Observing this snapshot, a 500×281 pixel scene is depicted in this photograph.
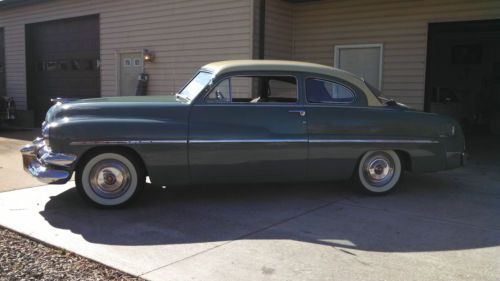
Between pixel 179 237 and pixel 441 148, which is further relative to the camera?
pixel 441 148

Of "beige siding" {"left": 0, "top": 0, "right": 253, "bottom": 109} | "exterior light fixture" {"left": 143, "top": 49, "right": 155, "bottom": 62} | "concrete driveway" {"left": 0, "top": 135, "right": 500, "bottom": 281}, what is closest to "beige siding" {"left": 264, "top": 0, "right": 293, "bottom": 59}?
"beige siding" {"left": 0, "top": 0, "right": 253, "bottom": 109}

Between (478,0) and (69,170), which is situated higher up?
(478,0)

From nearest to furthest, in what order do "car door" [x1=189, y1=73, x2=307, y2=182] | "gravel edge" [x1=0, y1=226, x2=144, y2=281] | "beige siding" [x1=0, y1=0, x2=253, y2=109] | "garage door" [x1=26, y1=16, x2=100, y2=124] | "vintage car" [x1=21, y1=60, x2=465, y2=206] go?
"gravel edge" [x1=0, y1=226, x2=144, y2=281], "vintage car" [x1=21, y1=60, x2=465, y2=206], "car door" [x1=189, y1=73, x2=307, y2=182], "beige siding" [x1=0, y1=0, x2=253, y2=109], "garage door" [x1=26, y1=16, x2=100, y2=124]

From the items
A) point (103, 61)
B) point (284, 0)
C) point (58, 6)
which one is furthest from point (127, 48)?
point (284, 0)

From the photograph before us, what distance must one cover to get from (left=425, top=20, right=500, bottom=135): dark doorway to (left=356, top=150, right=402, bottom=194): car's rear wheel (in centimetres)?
897

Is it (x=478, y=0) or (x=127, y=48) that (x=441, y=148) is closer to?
(x=478, y=0)

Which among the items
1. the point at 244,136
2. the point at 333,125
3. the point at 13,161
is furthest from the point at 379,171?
the point at 13,161

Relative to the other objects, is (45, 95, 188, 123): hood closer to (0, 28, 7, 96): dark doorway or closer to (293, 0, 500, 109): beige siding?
(293, 0, 500, 109): beige siding

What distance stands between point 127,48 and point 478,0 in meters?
8.01

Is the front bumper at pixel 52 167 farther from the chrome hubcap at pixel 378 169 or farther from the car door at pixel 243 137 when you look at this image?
the chrome hubcap at pixel 378 169

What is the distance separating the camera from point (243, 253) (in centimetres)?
416

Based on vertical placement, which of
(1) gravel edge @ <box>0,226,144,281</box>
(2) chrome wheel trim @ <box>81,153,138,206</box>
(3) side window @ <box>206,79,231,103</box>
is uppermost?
(3) side window @ <box>206,79,231,103</box>

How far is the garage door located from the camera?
13734 millimetres

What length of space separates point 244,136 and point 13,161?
194 inches
